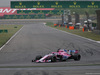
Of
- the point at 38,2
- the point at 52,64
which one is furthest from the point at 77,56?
the point at 38,2

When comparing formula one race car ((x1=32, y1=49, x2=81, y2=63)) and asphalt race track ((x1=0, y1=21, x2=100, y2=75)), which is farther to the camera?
formula one race car ((x1=32, y1=49, x2=81, y2=63))

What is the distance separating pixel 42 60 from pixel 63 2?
34.6 m

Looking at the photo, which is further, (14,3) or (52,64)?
(14,3)

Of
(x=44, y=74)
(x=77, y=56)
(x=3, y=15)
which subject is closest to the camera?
(x=44, y=74)

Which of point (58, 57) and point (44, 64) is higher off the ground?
point (58, 57)

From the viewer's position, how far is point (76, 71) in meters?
13.7

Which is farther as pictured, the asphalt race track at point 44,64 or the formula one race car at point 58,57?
the formula one race car at point 58,57

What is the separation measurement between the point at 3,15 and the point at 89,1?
413 feet

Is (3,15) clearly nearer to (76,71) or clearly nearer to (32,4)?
(32,4)

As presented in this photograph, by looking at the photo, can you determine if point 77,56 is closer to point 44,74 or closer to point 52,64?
point 52,64

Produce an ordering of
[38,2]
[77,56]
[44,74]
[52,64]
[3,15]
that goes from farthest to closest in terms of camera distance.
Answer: [3,15] < [38,2] < [77,56] < [52,64] < [44,74]

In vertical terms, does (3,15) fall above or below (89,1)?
below

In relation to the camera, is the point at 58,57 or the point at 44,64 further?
the point at 58,57

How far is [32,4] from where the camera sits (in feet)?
166
